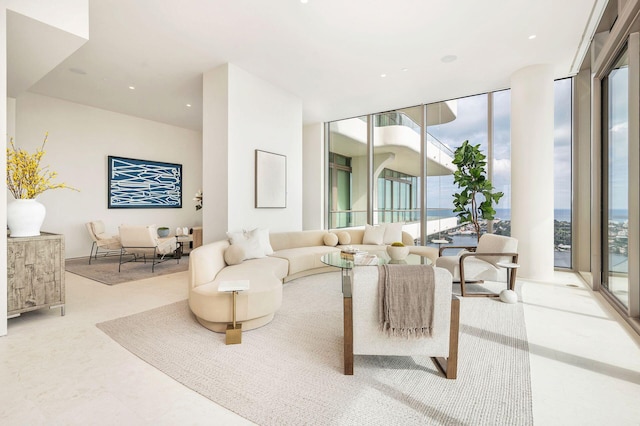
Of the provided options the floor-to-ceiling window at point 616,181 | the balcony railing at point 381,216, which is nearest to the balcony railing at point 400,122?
the balcony railing at point 381,216

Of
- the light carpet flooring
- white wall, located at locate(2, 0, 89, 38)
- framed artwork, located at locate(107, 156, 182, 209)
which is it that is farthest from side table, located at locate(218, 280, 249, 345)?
framed artwork, located at locate(107, 156, 182, 209)

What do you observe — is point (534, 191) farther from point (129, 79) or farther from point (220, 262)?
point (129, 79)

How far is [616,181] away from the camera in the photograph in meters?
3.73

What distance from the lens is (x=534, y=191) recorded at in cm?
478

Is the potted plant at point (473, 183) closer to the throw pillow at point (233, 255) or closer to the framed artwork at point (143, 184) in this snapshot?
the throw pillow at point (233, 255)

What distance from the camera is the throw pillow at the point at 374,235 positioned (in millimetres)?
5832

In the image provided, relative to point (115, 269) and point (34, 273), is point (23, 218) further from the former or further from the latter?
point (115, 269)

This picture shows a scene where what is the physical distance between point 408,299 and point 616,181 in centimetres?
361

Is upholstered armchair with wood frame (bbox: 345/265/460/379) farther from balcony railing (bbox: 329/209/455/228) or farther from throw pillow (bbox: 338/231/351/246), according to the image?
balcony railing (bbox: 329/209/455/228)

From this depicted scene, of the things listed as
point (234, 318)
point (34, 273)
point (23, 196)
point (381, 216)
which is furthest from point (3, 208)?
point (381, 216)

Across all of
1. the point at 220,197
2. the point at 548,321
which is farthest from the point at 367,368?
the point at 220,197

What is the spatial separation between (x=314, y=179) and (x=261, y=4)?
492 centimetres

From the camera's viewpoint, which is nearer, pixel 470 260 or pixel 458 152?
pixel 470 260

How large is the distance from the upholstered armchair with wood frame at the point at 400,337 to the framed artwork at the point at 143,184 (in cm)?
686
